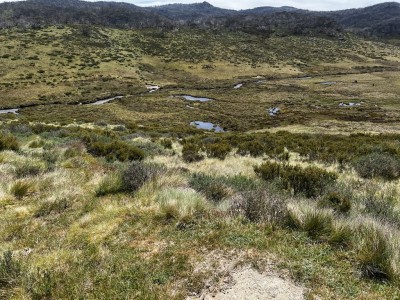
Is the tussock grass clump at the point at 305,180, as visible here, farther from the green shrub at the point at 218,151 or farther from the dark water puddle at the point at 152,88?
the dark water puddle at the point at 152,88

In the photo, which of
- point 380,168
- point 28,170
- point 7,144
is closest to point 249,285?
point 28,170

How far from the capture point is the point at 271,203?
6.35 meters

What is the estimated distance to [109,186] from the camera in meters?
8.04

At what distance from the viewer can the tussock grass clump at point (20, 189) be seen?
25.0ft

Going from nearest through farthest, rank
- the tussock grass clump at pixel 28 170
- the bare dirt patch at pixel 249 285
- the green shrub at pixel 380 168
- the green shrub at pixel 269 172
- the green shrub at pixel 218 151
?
the bare dirt patch at pixel 249 285 → the tussock grass clump at pixel 28 170 → the green shrub at pixel 269 172 → the green shrub at pixel 380 168 → the green shrub at pixel 218 151

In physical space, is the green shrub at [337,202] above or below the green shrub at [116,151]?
above

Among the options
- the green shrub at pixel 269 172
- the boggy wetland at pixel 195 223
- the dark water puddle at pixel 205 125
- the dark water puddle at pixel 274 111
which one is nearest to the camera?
the boggy wetland at pixel 195 223

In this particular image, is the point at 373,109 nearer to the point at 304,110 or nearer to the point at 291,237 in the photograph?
the point at 304,110

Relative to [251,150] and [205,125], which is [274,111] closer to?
[205,125]

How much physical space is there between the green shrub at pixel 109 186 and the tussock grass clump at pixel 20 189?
161cm

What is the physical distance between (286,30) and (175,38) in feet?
237

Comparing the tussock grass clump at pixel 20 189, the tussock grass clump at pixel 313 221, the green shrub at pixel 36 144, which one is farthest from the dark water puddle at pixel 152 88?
the tussock grass clump at pixel 313 221

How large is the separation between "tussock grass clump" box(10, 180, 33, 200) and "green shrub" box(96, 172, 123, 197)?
1.61 m

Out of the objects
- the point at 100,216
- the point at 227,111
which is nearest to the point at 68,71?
the point at 227,111
